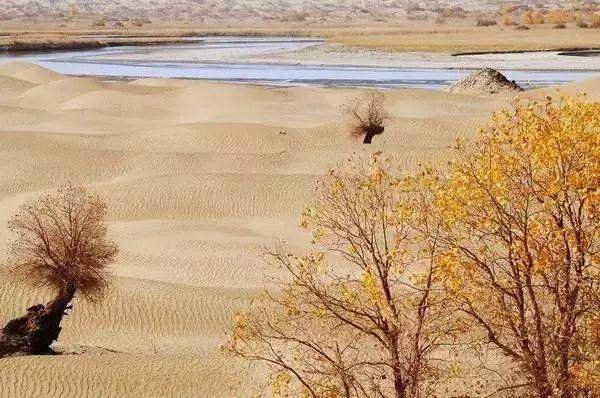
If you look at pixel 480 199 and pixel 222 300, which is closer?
pixel 480 199

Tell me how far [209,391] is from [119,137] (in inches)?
1292

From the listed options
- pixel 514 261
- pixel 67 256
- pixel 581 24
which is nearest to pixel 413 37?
pixel 581 24

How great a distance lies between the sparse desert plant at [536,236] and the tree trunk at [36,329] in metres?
11.3

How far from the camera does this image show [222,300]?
2531 cm

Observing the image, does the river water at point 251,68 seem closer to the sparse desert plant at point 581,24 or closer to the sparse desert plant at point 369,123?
the sparse desert plant at point 369,123

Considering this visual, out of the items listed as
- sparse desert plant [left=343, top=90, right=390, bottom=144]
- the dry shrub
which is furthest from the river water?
the dry shrub

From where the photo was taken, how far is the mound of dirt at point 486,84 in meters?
66.0

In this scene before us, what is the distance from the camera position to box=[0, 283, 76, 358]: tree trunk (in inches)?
828

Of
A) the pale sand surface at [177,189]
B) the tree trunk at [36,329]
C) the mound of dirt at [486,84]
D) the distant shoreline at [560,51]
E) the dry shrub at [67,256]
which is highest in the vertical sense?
the dry shrub at [67,256]

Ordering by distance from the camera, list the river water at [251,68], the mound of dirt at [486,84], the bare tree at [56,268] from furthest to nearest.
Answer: the river water at [251,68], the mound of dirt at [486,84], the bare tree at [56,268]

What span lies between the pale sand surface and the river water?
1347 cm

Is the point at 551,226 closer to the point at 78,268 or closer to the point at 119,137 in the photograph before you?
the point at 78,268

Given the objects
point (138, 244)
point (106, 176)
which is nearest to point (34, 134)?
point (106, 176)

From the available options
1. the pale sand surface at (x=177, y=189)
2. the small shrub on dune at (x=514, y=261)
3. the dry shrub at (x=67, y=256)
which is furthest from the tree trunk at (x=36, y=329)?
the small shrub on dune at (x=514, y=261)
